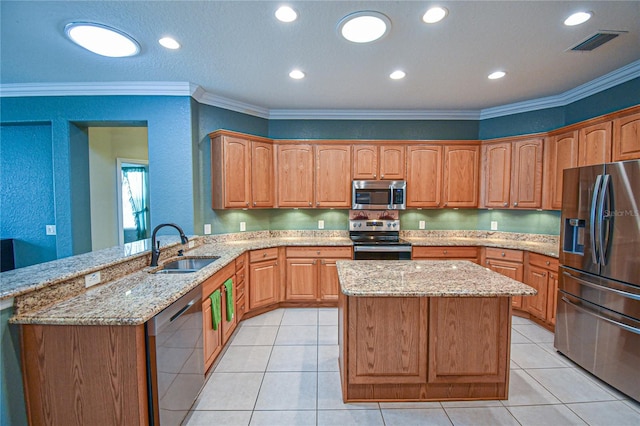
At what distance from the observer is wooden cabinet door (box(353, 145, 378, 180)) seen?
3.82 m

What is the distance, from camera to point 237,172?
343cm

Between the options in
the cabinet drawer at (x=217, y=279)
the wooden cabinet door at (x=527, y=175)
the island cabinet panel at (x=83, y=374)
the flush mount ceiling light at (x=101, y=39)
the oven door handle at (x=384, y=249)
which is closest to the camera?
the island cabinet panel at (x=83, y=374)

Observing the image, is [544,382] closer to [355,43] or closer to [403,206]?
[403,206]

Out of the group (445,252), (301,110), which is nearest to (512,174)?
(445,252)

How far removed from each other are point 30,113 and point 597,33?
575 cm

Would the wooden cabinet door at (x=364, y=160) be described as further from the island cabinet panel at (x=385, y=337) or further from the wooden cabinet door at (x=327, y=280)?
the island cabinet panel at (x=385, y=337)

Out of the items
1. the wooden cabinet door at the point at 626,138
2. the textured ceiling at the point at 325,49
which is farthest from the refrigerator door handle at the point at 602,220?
the textured ceiling at the point at 325,49

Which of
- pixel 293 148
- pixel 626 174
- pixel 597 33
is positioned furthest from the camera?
pixel 293 148

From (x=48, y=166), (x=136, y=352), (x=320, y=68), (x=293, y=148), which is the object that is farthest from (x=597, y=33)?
(x=48, y=166)

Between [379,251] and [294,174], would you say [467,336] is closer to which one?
[379,251]

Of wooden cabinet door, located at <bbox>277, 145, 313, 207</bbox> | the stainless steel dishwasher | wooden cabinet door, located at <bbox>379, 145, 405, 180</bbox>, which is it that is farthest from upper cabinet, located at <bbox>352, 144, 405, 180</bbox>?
the stainless steel dishwasher

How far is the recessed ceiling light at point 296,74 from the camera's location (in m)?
2.78

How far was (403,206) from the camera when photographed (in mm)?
3830

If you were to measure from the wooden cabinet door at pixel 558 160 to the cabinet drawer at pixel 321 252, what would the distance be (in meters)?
2.62
